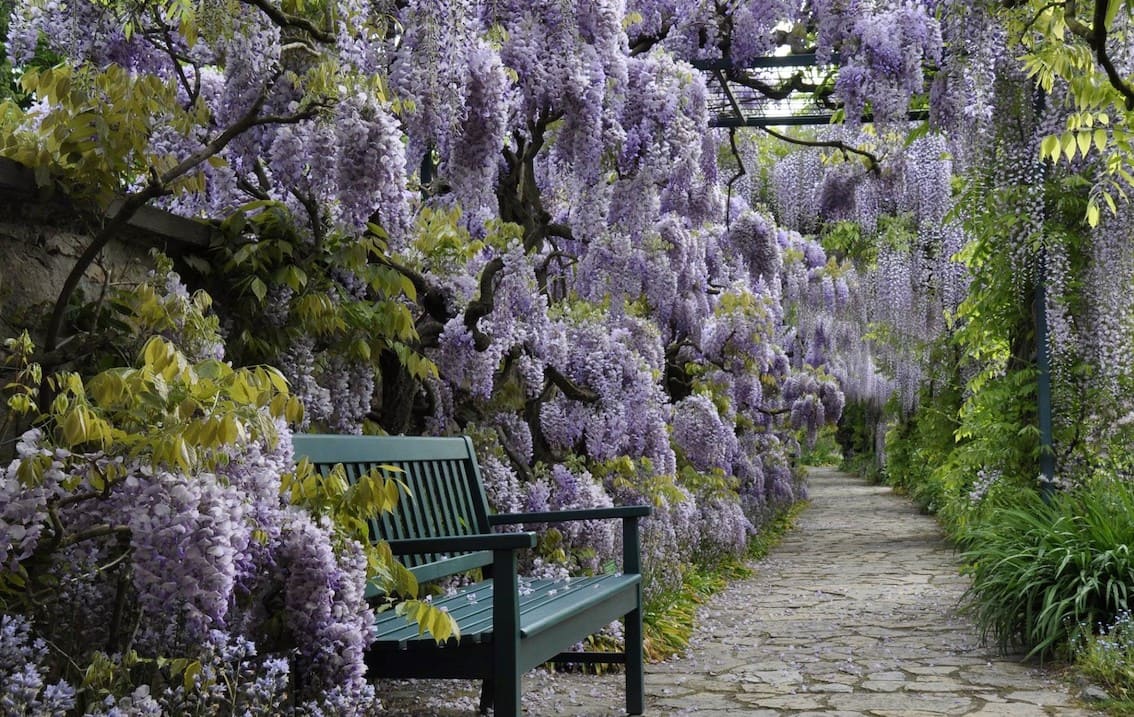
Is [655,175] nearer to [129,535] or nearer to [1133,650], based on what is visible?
[1133,650]

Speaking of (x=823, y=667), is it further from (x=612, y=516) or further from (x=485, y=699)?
(x=485, y=699)

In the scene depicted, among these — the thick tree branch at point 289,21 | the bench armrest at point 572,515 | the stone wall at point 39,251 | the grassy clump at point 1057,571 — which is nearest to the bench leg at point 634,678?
the bench armrest at point 572,515

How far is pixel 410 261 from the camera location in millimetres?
4414

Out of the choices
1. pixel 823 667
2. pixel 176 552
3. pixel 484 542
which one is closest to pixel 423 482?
pixel 484 542

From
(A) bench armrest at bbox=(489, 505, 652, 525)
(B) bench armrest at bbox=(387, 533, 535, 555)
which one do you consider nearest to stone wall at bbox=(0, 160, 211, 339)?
(B) bench armrest at bbox=(387, 533, 535, 555)

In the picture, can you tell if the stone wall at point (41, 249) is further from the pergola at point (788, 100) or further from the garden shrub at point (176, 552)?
the pergola at point (788, 100)

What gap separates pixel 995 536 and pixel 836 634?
0.94m

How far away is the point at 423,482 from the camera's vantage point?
151 inches

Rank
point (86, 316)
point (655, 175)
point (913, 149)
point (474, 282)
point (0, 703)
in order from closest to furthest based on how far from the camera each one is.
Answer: point (0, 703) < point (86, 316) < point (474, 282) < point (655, 175) < point (913, 149)

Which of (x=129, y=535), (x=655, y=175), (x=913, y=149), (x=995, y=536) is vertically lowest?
(x=995, y=536)

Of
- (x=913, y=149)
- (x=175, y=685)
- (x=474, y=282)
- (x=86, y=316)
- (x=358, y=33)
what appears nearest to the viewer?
(x=175, y=685)

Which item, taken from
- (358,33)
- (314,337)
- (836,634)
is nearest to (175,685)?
(314,337)

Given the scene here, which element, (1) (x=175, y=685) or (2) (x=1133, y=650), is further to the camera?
(2) (x=1133, y=650)

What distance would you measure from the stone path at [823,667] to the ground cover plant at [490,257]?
14.9 inches
